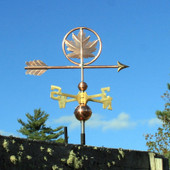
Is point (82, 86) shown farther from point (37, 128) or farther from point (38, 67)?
point (37, 128)

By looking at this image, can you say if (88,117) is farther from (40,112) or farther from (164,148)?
(40,112)

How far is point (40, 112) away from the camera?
102 feet

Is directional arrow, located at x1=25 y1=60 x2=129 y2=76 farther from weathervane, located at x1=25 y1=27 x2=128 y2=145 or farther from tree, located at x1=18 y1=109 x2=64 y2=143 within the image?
tree, located at x1=18 y1=109 x2=64 y2=143

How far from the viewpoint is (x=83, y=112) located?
680cm

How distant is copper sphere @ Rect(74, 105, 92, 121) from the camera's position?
6.82 meters

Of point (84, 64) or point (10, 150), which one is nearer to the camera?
point (10, 150)

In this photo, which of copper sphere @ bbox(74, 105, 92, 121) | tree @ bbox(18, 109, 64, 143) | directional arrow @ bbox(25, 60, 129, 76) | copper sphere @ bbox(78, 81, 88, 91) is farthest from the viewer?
tree @ bbox(18, 109, 64, 143)

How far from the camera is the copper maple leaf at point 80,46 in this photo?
751 cm

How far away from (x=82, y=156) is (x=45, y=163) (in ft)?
2.23

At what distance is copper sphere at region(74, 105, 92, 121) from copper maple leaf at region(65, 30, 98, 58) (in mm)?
1150

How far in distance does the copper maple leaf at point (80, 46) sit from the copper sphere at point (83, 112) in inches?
45.3

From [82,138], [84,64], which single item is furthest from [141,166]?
[84,64]

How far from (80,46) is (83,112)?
1.47 metres

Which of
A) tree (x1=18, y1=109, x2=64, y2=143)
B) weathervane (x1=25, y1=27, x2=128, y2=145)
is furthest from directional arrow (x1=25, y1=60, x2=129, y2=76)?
tree (x1=18, y1=109, x2=64, y2=143)
